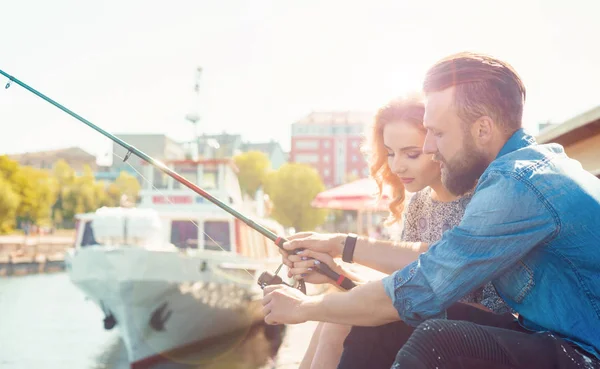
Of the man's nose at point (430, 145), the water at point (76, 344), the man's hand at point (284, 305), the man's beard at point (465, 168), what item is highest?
the man's nose at point (430, 145)

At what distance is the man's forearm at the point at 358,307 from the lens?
4.95 ft

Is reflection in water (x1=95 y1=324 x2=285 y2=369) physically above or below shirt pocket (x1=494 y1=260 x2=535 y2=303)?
below

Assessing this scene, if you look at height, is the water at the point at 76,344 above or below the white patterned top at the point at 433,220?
below

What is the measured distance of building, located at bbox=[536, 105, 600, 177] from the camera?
3705mm

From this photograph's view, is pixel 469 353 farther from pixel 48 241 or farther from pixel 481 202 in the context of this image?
pixel 48 241

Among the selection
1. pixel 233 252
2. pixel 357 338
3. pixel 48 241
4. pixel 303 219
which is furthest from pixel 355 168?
pixel 357 338

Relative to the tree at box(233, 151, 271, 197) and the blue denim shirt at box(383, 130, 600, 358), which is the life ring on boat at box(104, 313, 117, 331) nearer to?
the blue denim shirt at box(383, 130, 600, 358)

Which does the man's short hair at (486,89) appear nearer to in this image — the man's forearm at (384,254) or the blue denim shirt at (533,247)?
the blue denim shirt at (533,247)

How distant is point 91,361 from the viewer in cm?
1039

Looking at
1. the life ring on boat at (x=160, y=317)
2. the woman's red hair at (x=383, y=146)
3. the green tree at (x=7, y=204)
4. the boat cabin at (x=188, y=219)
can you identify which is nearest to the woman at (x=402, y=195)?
the woman's red hair at (x=383, y=146)

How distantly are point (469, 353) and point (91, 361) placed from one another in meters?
10.3

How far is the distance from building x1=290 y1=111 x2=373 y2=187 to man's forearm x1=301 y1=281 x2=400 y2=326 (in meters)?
68.6

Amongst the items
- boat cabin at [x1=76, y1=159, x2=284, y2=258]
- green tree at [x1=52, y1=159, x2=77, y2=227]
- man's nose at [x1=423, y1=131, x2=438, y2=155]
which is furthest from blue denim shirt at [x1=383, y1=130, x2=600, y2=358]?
green tree at [x1=52, y1=159, x2=77, y2=227]

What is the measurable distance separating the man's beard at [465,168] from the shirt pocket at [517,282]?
27cm
